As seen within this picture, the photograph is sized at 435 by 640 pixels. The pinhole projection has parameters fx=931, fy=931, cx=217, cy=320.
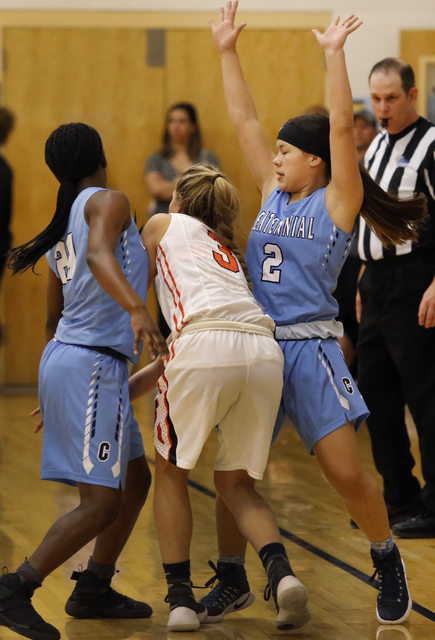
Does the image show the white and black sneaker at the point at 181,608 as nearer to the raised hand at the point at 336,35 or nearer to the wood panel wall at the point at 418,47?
the raised hand at the point at 336,35

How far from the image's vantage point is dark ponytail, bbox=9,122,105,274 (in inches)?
105

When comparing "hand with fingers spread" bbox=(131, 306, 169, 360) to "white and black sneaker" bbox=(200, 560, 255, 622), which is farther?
"white and black sneaker" bbox=(200, 560, 255, 622)

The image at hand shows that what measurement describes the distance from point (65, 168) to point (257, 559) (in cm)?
157

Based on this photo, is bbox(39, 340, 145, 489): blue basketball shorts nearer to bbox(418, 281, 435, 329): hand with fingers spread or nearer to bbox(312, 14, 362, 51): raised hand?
bbox(312, 14, 362, 51): raised hand

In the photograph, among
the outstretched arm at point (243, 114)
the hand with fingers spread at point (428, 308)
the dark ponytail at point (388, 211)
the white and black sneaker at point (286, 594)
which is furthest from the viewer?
the hand with fingers spread at point (428, 308)

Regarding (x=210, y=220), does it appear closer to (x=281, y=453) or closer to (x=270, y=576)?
(x=270, y=576)

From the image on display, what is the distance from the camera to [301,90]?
777cm

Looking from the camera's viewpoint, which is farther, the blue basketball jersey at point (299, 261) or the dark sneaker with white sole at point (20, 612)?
the blue basketball jersey at point (299, 261)

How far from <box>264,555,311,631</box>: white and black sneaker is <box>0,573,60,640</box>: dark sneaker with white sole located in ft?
1.90

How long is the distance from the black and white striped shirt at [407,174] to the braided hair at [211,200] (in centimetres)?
105

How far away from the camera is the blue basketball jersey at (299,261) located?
2717mm

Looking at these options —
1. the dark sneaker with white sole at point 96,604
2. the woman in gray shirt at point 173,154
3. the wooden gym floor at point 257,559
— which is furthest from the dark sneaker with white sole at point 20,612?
the woman in gray shirt at point 173,154

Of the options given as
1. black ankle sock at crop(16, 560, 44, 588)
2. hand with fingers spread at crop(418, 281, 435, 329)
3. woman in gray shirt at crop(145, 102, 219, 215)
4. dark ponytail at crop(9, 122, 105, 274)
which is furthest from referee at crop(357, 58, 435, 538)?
woman in gray shirt at crop(145, 102, 219, 215)

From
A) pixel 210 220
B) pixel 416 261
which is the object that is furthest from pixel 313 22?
pixel 210 220
